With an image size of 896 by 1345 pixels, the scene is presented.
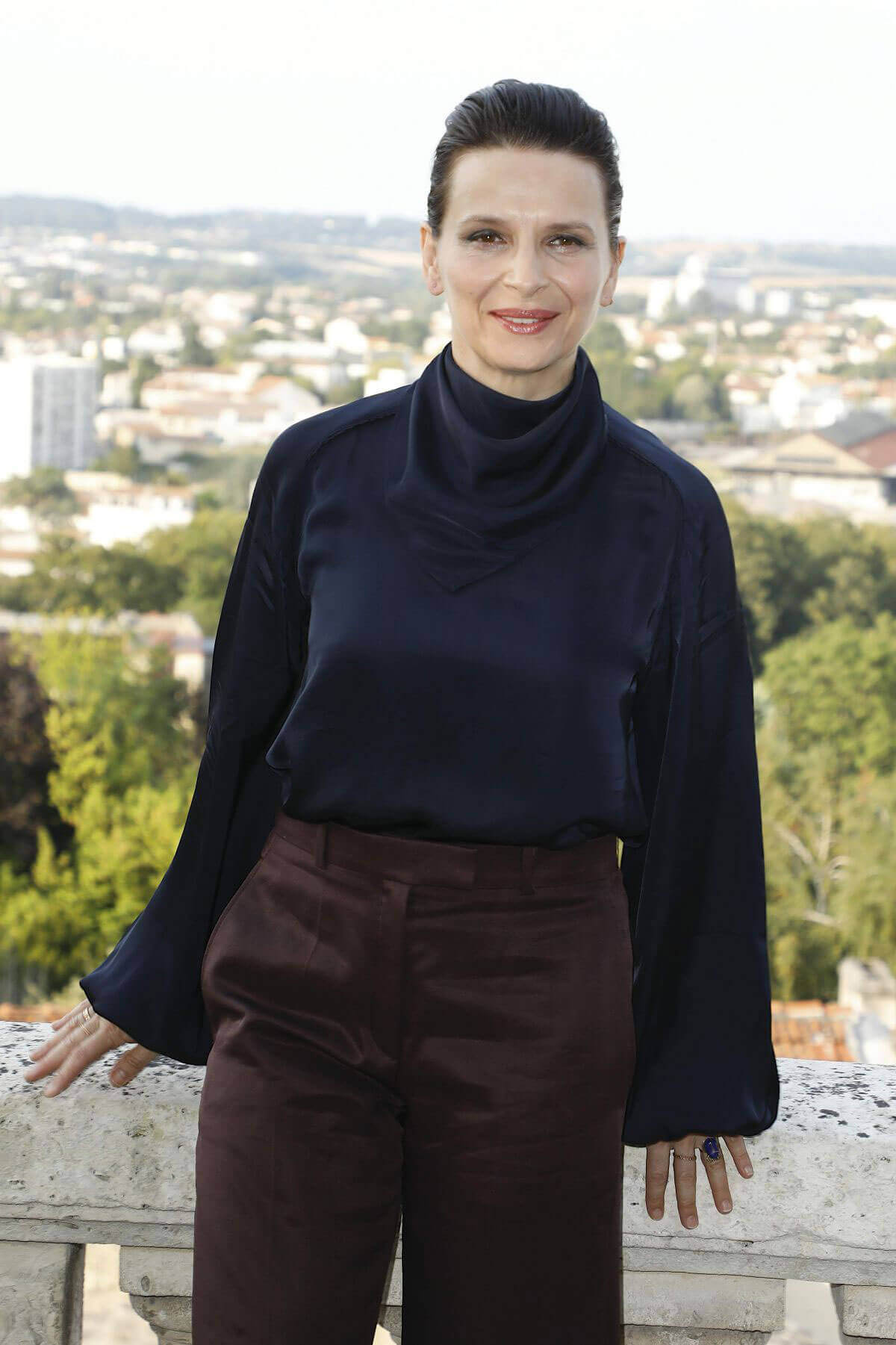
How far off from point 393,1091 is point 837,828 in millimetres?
29625

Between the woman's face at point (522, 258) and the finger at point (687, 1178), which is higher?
the woman's face at point (522, 258)

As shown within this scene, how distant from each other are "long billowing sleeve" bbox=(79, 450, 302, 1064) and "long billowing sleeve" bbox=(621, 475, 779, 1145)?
0.33m

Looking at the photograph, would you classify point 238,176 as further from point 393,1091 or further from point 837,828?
point 393,1091

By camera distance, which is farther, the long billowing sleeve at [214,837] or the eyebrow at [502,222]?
the long billowing sleeve at [214,837]

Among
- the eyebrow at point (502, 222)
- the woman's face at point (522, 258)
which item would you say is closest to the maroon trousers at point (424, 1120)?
the woman's face at point (522, 258)

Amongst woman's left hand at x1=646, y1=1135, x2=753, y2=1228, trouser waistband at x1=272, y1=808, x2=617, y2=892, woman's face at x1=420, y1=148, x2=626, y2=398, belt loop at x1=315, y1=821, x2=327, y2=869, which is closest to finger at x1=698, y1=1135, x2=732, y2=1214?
woman's left hand at x1=646, y1=1135, x2=753, y2=1228

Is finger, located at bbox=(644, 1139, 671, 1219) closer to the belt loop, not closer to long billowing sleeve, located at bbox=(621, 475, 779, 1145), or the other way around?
long billowing sleeve, located at bbox=(621, 475, 779, 1145)

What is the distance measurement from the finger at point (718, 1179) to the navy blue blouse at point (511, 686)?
35mm

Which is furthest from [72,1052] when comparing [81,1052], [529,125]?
[529,125]

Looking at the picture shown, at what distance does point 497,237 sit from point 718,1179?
81 cm

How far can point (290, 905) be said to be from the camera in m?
1.25

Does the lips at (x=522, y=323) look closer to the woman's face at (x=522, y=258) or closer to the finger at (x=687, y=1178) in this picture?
the woman's face at (x=522, y=258)

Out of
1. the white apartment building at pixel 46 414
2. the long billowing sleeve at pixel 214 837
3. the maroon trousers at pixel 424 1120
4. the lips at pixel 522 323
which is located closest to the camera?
the maroon trousers at pixel 424 1120

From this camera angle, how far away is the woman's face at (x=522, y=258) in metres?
1.28
